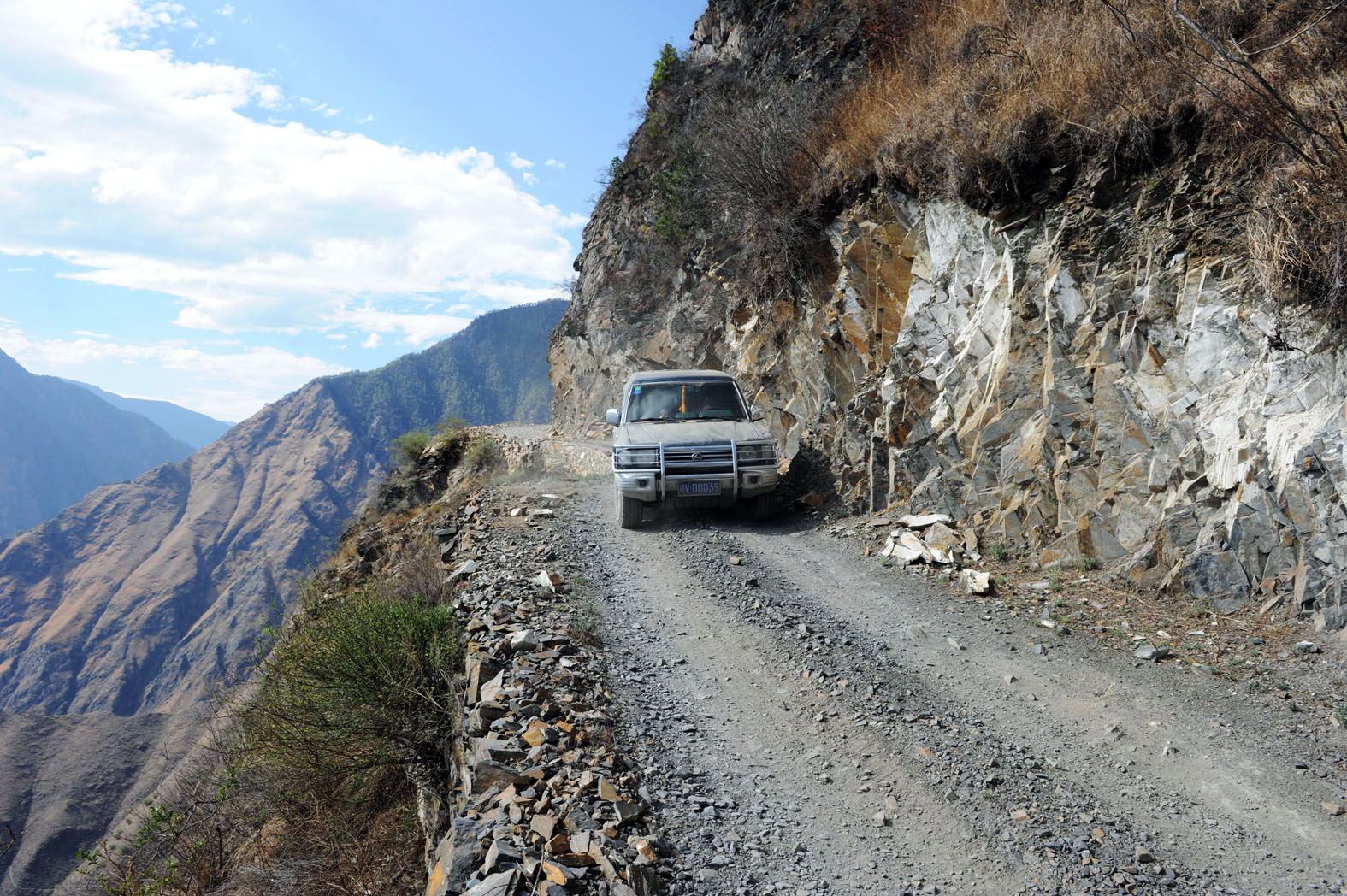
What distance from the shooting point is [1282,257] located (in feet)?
17.2

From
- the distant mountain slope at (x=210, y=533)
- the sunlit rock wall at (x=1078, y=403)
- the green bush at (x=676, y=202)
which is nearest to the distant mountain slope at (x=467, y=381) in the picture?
the distant mountain slope at (x=210, y=533)

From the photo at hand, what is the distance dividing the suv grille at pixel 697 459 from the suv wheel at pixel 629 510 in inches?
27.4

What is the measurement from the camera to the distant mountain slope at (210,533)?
8056cm

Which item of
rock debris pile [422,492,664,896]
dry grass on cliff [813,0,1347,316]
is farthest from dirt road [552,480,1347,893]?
dry grass on cliff [813,0,1347,316]

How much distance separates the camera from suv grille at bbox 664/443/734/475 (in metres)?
9.30

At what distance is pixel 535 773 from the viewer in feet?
12.9

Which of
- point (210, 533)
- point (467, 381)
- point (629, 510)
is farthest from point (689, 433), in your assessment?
point (467, 381)

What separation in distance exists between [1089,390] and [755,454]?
4.09 m

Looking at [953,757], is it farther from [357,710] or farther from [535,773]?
[357,710]

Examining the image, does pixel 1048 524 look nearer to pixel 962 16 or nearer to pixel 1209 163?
pixel 1209 163

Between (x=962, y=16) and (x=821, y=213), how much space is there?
3613 millimetres

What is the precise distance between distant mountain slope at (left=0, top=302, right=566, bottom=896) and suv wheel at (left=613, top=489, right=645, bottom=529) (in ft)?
163

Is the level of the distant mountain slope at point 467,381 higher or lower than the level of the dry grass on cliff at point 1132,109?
higher

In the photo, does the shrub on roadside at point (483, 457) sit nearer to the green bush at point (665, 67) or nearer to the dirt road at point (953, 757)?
the green bush at point (665, 67)
